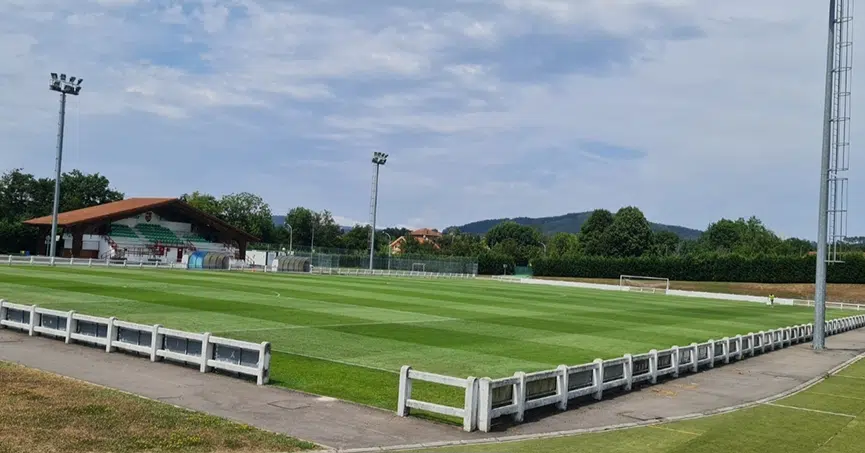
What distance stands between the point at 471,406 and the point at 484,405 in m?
0.22

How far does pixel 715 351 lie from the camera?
23.4 metres

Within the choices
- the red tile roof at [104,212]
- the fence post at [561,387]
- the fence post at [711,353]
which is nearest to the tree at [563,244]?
the red tile roof at [104,212]

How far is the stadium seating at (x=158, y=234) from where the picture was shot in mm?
92188

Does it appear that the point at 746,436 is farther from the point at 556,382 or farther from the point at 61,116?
the point at 61,116

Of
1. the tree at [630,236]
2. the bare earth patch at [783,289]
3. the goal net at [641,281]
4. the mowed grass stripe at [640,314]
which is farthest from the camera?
the tree at [630,236]

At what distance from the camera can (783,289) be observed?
93.6 m

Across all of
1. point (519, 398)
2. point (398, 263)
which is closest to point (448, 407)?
point (519, 398)

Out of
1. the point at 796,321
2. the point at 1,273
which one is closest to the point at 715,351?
the point at 796,321

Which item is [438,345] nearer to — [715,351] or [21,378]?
[715,351]

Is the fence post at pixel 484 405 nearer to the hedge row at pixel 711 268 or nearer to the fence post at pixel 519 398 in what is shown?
the fence post at pixel 519 398

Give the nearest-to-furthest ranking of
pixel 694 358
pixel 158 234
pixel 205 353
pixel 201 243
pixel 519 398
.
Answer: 1. pixel 519 398
2. pixel 205 353
3. pixel 694 358
4. pixel 158 234
5. pixel 201 243

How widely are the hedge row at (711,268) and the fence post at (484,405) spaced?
299 ft

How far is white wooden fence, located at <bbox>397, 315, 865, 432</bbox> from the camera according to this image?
12539 mm

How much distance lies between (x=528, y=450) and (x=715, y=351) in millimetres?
14112
